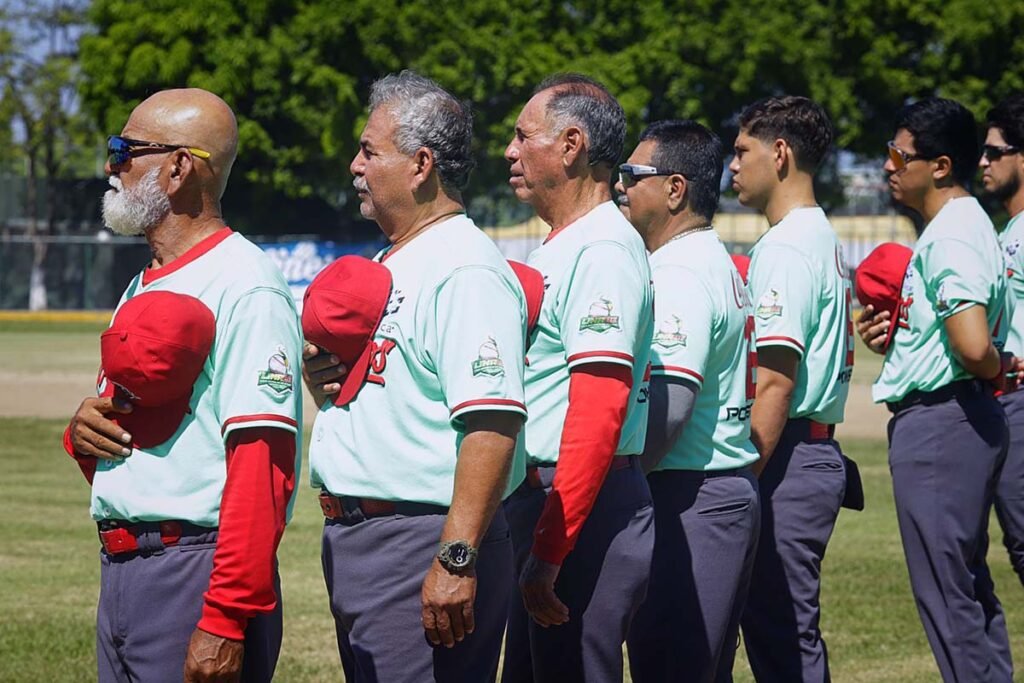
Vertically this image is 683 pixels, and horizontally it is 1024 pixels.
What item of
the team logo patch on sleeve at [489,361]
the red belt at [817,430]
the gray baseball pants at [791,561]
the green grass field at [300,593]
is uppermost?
the team logo patch on sleeve at [489,361]

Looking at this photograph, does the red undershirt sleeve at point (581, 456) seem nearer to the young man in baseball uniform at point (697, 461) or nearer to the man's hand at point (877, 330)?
the young man in baseball uniform at point (697, 461)

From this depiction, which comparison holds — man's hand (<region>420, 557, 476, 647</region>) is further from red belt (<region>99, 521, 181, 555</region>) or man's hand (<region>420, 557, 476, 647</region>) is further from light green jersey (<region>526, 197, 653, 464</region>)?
light green jersey (<region>526, 197, 653, 464</region>)

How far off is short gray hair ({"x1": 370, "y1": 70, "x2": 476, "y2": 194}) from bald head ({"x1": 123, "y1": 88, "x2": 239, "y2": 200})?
43 cm

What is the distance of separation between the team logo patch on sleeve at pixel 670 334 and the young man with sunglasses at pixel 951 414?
1413 mm

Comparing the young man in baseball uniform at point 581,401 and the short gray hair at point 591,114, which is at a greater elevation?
the short gray hair at point 591,114

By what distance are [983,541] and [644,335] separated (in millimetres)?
2343

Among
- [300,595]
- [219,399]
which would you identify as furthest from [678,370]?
[300,595]

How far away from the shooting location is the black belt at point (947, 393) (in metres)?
6.04

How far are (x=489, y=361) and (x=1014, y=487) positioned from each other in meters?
3.76

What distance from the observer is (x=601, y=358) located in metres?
4.39

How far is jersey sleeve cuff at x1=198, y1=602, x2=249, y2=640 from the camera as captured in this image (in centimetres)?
364

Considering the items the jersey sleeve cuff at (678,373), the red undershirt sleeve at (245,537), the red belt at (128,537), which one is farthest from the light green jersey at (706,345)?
the red belt at (128,537)

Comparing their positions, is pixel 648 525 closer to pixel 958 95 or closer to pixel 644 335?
pixel 644 335

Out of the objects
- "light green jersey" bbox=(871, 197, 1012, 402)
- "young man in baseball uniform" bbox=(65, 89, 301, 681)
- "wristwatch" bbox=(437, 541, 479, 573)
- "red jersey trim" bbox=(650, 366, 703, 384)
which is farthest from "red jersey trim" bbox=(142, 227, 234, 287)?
Answer: "light green jersey" bbox=(871, 197, 1012, 402)
